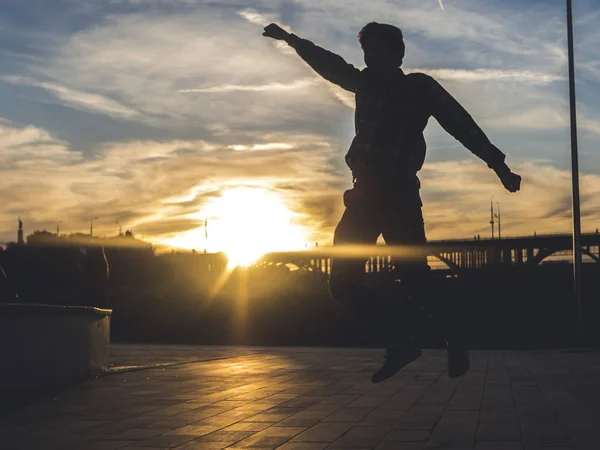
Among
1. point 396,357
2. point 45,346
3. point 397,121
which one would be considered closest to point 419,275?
point 396,357

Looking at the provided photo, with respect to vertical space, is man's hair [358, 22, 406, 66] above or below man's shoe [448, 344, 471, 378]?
above

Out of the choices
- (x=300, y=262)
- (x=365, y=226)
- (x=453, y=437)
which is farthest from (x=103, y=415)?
(x=300, y=262)

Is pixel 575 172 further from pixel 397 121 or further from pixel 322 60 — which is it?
pixel 397 121

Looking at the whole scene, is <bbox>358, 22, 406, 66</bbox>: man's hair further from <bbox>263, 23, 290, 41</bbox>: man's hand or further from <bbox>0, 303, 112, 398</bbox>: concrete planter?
<bbox>0, 303, 112, 398</bbox>: concrete planter

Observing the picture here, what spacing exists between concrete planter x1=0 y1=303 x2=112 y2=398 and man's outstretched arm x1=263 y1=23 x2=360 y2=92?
6.92 meters

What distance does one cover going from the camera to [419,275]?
4.39 meters

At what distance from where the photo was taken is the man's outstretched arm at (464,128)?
4336 mm

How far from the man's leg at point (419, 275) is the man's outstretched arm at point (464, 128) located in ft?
1.45

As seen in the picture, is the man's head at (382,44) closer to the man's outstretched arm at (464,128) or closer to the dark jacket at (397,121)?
the dark jacket at (397,121)

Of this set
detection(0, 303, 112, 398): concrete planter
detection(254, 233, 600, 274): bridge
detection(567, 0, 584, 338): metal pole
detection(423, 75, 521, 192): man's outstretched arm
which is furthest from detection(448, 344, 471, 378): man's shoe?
detection(254, 233, 600, 274): bridge

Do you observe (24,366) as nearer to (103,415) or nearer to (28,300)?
(103,415)

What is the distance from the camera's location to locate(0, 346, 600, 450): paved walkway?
22.7ft

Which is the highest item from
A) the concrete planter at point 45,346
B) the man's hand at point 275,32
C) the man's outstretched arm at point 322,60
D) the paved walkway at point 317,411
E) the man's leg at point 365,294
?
the man's hand at point 275,32

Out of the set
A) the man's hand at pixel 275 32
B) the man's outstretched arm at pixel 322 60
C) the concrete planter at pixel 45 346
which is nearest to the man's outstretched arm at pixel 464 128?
the man's outstretched arm at pixel 322 60
